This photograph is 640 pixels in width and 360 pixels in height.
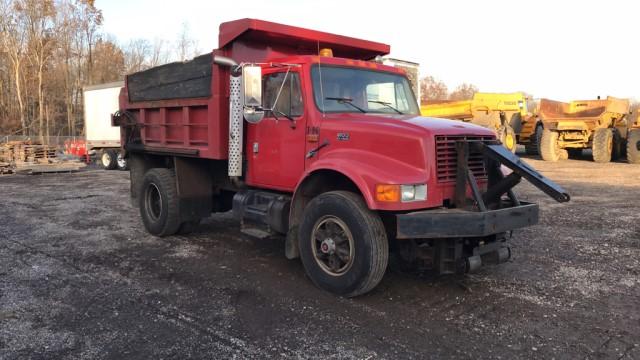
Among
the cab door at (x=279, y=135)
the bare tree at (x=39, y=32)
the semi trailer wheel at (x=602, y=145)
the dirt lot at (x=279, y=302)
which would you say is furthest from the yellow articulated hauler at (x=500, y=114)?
the bare tree at (x=39, y=32)

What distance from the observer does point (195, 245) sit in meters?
6.90

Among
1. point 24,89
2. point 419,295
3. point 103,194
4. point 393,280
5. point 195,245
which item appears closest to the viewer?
point 419,295

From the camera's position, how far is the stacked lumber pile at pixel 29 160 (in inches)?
703

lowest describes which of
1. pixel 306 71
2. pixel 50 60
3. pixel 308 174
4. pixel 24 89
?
pixel 308 174

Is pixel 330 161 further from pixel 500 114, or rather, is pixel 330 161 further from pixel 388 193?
pixel 500 114

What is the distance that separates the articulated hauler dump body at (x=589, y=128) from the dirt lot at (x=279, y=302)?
45.0 ft

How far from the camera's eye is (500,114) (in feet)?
72.9

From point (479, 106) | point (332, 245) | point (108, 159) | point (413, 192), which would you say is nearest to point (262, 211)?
point (332, 245)

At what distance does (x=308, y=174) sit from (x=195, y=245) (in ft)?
9.09

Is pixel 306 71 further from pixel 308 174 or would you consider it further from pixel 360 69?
pixel 308 174

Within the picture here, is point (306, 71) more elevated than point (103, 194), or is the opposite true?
point (306, 71)

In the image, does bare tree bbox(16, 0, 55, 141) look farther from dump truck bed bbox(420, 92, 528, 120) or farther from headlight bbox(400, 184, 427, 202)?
headlight bbox(400, 184, 427, 202)

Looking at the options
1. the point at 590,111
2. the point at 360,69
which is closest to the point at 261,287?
the point at 360,69

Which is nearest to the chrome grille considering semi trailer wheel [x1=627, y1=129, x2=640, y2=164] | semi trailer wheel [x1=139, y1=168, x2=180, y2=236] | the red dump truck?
the red dump truck
